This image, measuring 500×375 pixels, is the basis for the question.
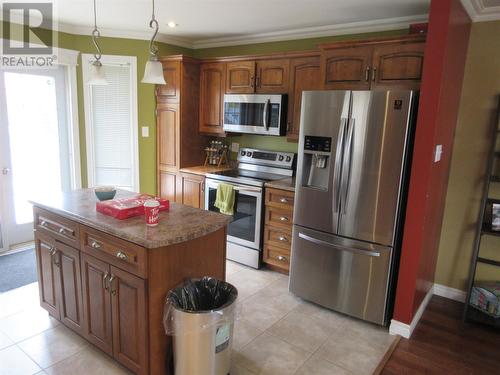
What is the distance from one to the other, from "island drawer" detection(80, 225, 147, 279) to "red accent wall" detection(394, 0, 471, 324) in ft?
6.01

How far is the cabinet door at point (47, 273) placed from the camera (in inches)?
97.6

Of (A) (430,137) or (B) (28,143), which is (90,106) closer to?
(B) (28,143)

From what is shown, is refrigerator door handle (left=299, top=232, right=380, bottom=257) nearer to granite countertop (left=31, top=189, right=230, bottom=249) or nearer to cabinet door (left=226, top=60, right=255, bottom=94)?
granite countertop (left=31, top=189, right=230, bottom=249)

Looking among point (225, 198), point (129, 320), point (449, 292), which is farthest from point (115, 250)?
point (449, 292)

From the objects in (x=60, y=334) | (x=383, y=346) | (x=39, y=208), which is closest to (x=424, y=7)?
(x=383, y=346)

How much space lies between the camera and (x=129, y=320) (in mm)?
2012

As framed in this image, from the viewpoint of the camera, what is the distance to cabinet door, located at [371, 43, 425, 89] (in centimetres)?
274

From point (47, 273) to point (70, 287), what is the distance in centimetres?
32

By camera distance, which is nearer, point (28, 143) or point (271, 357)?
point (271, 357)

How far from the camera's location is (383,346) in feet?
8.45

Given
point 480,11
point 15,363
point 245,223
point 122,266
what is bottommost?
point 15,363

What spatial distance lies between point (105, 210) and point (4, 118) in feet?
8.22

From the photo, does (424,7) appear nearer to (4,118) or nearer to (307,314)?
(307,314)

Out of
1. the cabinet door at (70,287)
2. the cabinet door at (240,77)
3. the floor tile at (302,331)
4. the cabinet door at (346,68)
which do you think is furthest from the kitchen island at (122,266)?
the cabinet door at (240,77)
